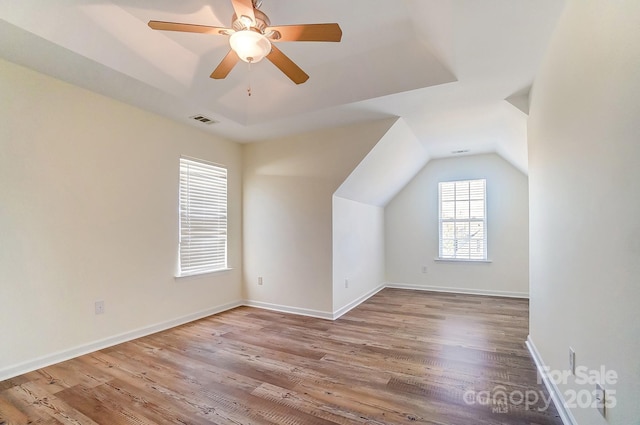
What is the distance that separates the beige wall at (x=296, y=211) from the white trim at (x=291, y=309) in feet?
0.04

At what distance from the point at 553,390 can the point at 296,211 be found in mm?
3067

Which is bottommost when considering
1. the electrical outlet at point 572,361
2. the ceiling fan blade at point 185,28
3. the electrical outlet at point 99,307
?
the electrical outlet at point 99,307

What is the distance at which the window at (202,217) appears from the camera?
357 cm

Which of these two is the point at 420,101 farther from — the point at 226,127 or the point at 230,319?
the point at 230,319

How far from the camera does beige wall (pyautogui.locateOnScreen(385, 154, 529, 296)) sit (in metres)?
4.71

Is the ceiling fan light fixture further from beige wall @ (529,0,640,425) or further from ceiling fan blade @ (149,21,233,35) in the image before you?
beige wall @ (529,0,640,425)

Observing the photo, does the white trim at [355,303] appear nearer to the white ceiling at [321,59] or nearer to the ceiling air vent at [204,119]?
the white ceiling at [321,59]

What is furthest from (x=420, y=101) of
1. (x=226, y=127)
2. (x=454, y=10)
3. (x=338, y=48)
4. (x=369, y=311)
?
(x=369, y=311)

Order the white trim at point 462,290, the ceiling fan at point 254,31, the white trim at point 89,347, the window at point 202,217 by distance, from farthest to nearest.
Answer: the white trim at point 462,290 < the window at point 202,217 < the white trim at point 89,347 < the ceiling fan at point 254,31

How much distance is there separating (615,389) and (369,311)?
9.91 ft

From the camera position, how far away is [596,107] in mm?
1264

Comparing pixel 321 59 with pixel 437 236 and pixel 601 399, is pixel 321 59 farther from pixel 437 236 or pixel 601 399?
pixel 437 236

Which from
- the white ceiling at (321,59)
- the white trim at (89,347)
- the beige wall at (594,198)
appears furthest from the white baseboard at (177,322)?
the white ceiling at (321,59)

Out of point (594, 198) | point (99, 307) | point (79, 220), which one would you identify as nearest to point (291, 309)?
point (99, 307)
